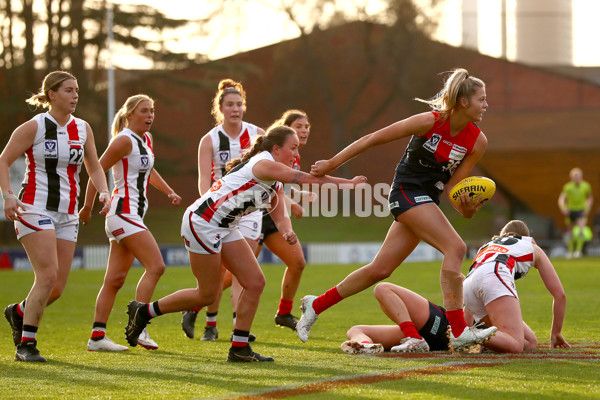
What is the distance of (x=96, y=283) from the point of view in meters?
18.3

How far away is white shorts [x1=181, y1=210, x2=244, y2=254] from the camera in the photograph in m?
6.85

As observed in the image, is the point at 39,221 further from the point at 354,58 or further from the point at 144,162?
the point at 354,58

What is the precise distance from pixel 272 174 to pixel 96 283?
12.3 m

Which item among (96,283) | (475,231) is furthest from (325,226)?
(96,283)

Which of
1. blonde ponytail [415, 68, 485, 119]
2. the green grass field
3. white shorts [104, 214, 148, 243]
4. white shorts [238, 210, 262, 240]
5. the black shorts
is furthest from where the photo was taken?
the black shorts

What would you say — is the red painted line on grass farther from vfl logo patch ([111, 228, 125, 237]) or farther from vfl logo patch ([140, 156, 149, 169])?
vfl logo patch ([140, 156, 149, 169])

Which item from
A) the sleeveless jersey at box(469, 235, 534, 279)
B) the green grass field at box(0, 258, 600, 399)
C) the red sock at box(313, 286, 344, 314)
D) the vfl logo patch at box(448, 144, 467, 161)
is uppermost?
the vfl logo patch at box(448, 144, 467, 161)

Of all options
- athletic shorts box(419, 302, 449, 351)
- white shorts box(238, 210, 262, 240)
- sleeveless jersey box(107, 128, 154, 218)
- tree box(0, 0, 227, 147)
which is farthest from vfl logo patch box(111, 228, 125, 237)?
tree box(0, 0, 227, 147)

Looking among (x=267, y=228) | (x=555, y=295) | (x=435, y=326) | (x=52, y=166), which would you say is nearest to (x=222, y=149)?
(x=267, y=228)

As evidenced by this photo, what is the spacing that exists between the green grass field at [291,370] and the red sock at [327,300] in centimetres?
37

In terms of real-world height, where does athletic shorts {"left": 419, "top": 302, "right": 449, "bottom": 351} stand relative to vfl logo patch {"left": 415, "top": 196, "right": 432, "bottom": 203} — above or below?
below

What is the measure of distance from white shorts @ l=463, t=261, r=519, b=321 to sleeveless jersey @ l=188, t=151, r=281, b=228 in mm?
1768

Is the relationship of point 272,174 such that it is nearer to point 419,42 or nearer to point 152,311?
point 152,311

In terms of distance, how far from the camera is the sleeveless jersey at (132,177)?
8250 mm
